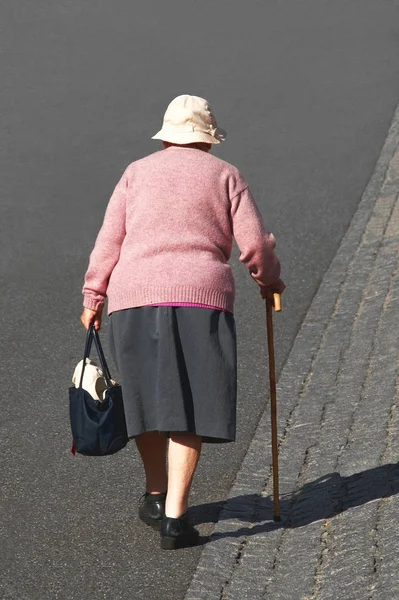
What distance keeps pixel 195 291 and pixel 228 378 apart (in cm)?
40

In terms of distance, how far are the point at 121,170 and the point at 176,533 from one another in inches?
286

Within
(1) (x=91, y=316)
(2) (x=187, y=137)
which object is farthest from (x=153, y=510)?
(2) (x=187, y=137)

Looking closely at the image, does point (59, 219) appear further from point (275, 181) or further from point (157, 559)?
point (157, 559)

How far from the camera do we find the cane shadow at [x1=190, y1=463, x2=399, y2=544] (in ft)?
19.0

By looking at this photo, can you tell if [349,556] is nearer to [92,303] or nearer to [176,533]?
[176,533]

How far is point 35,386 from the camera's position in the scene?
7.57m

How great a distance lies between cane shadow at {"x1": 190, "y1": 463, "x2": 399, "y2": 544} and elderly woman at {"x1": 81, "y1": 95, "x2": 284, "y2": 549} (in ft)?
1.31

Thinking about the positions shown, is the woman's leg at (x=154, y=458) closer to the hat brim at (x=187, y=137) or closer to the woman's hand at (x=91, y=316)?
the woman's hand at (x=91, y=316)

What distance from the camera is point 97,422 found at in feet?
17.9

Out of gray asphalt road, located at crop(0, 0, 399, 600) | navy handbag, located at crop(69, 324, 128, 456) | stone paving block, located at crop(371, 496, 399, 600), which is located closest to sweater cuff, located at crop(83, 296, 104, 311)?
navy handbag, located at crop(69, 324, 128, 456)

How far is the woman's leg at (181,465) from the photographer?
18.0 feet

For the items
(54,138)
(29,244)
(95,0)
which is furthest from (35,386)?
(95,0)

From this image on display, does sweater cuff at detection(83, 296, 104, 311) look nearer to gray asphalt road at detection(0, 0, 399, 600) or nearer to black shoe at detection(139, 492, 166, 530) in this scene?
black shoe at detection(139, 492, 166, 530)

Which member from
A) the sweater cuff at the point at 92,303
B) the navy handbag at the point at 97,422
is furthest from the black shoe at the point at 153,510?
the sweater cuff at the point at 92,303
